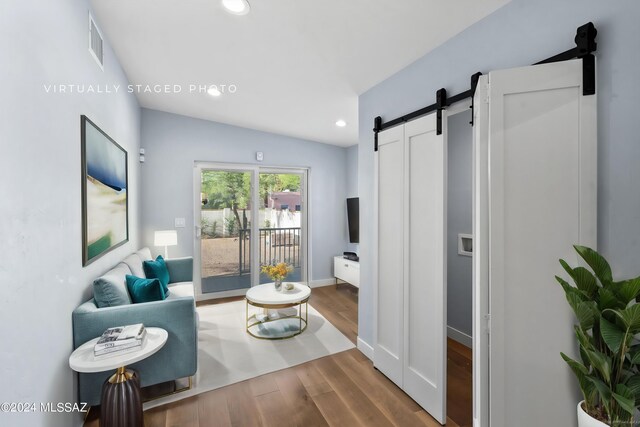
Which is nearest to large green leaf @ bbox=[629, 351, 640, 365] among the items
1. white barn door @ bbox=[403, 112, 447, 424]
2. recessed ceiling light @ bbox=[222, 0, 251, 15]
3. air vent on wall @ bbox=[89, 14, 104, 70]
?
white barn door @ bbox=[403, 112, 447, 424]

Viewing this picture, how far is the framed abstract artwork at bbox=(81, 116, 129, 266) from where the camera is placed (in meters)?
1.91

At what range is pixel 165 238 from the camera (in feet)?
12.6

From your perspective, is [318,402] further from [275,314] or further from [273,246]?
[273,246]

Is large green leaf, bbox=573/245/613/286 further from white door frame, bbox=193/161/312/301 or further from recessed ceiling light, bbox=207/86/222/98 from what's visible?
white door frame, bbox=193/161/312/301

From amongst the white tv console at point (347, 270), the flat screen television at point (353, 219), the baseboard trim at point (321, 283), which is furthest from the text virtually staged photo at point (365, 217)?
the flat screen television at point (353, 219)

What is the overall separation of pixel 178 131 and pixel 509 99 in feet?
13.9

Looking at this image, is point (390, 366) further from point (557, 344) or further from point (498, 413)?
point (557, 344)

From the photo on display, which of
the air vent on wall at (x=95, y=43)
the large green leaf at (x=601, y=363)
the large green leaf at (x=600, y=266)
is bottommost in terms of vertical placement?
the large green leaf at (x=601, y=363)

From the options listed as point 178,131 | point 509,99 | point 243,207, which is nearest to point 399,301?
point 509,99

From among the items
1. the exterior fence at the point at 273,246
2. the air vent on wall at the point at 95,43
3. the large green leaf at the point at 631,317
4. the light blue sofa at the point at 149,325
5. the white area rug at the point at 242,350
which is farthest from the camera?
the exterior fence at the point at 273,246

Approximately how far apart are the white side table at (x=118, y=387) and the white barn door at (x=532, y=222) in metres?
1.84

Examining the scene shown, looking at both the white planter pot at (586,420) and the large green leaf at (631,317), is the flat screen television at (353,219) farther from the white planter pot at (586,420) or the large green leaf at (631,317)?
the large green leaf at (631,317)

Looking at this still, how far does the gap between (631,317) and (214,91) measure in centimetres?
369

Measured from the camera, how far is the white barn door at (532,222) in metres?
1.24
